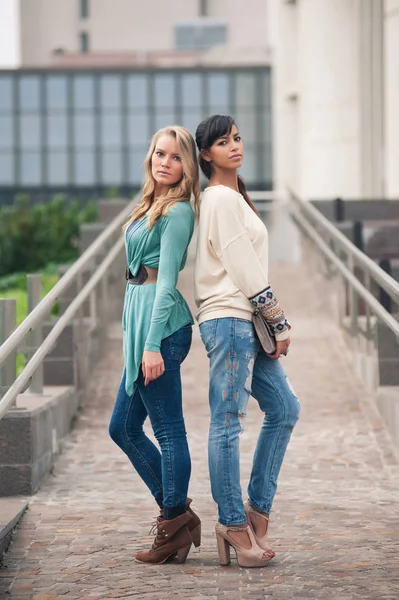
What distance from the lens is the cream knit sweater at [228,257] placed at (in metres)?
5.90

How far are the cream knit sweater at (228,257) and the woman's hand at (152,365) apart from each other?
273mm

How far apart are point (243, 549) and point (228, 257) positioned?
4.08 feet

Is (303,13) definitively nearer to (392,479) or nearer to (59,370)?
(59,370)

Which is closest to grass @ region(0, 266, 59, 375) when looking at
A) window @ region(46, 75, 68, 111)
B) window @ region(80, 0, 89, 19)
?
window @ region(46, 75, 68, 111)

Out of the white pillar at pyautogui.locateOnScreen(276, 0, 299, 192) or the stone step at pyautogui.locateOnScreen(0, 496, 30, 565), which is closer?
the stone step at pyautogui.locateOnScreen(0, 496, 30, 565)

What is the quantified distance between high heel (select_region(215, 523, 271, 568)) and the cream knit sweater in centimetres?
84

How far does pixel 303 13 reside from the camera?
89.8 ft

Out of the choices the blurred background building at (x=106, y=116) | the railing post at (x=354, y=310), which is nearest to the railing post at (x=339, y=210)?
the railing post at (x=354, y=310)

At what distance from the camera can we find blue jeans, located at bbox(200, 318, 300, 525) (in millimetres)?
5938

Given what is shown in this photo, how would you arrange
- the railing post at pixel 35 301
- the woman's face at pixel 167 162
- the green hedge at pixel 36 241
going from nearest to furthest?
the woman's face at pixel 167 162 < the railing post at pixel 35 301 < the green hedge at pixel 36 241

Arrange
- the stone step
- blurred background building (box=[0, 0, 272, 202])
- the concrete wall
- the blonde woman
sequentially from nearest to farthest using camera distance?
the blonde woman, the stone step, blurred background building (box=[0, 0, 272, 202]), the concrete wall

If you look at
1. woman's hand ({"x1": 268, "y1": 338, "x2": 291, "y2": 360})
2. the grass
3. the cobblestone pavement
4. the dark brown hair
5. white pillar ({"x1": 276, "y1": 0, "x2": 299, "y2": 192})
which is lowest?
the grass

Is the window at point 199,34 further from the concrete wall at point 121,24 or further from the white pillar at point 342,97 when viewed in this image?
the white pillar at point 342,97

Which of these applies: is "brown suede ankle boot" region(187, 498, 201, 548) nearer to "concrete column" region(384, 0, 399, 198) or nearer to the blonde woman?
the blonde woman
